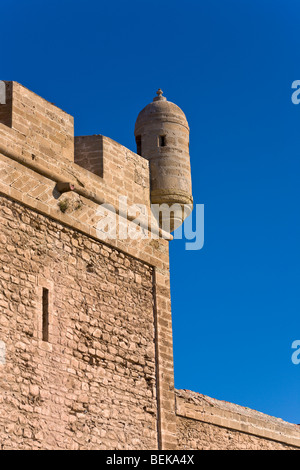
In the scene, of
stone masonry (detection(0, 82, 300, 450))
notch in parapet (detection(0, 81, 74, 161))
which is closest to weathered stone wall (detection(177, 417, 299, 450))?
stone masonry (detection(0, 82, 300, 450))

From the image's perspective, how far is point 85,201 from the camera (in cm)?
1151

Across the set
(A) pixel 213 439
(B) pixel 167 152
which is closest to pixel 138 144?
(B) pixel 167 152

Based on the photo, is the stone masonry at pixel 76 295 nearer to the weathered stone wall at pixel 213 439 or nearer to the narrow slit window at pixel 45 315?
the narrow slit window at pixel 45 315

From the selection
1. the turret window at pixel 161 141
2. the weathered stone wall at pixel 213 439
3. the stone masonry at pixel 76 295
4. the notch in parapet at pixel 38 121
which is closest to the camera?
the stone masonry at pixel 76 295

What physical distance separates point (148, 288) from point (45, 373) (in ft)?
8.04

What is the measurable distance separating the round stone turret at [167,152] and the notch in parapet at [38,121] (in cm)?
169

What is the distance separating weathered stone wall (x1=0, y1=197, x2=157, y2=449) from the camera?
982 centimetres

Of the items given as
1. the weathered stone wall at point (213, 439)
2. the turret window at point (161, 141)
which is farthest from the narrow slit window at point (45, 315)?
the weathered stone wall at point (213, 439)

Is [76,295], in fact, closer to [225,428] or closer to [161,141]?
[161,141]

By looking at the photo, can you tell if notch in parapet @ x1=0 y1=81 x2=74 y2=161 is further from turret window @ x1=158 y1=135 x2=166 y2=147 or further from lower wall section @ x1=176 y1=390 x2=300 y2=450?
lower wall section @ x1=176 y1=390 x2=300 y2=450

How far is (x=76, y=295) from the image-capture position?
10867 mm

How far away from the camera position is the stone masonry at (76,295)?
995cm

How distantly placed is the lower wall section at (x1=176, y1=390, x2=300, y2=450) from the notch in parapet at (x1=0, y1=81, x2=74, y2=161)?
4.20m
